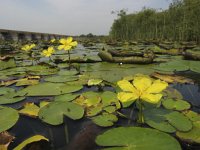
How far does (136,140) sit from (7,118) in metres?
0.77

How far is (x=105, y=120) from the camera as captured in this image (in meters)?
1.29

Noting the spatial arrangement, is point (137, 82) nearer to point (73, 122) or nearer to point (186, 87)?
point (73, 122)

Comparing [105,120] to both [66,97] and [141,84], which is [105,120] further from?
[66,97]

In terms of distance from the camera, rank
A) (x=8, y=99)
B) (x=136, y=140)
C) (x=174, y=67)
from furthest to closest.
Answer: (x=174, y=67) → (x=8, y=99) → (x=136, y=140)

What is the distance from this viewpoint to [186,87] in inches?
78.1

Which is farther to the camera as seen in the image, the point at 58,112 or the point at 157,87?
the point at 58,112

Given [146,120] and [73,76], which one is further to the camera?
[73,76]

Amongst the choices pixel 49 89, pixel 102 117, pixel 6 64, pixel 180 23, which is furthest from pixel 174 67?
pixel 180 23

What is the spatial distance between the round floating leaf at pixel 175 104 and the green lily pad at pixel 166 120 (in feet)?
0.34

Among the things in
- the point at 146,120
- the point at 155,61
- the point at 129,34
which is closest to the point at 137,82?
the point at 146,120

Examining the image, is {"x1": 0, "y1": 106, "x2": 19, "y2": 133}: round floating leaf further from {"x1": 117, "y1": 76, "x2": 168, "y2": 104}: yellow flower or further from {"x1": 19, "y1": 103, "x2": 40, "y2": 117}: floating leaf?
{"x1": 117, "y1": 76, "x2": 168, "y2": 104}: yellow flower

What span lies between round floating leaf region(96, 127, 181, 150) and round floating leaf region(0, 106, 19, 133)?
0.51 meters

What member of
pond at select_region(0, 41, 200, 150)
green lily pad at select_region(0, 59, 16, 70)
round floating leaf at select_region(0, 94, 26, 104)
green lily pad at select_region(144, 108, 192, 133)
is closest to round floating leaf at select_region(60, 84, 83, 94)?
pond at select_region(0, 41, 200, 150)

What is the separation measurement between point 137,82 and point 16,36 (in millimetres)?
24365
